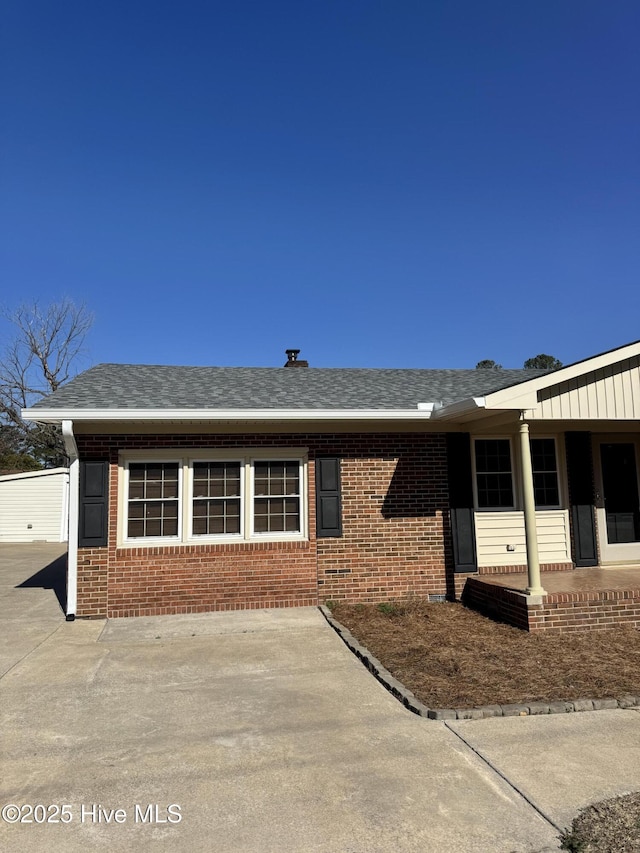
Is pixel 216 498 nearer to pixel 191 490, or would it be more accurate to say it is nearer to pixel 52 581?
pixel 191 490

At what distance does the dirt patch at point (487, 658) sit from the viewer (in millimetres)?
5289

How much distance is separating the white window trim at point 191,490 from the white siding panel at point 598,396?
3622 mm

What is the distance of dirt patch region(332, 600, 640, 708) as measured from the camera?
5289mm

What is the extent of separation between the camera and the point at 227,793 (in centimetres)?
367

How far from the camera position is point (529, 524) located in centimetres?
769

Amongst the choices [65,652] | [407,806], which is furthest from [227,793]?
[65,652]

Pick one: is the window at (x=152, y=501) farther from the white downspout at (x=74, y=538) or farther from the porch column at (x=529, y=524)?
the porch column at (x=529, y=524)

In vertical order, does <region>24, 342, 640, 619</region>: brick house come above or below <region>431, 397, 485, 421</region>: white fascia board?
below

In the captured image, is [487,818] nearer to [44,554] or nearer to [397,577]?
[397,577]

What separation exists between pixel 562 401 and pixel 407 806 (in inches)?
223

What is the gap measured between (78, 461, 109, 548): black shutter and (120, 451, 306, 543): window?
10.9 inches

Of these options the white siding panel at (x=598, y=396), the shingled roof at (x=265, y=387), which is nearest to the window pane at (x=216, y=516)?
the shingled roof at (x=265, y=387)

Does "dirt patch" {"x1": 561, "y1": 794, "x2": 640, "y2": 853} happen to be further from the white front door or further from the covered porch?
the white front door

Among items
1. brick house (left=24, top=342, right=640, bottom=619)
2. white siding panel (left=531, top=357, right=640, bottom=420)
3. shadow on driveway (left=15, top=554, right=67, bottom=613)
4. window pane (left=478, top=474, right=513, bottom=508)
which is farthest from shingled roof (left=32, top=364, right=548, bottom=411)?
shadow on driveway (left=15, top=554, right=67, bottom=613)
